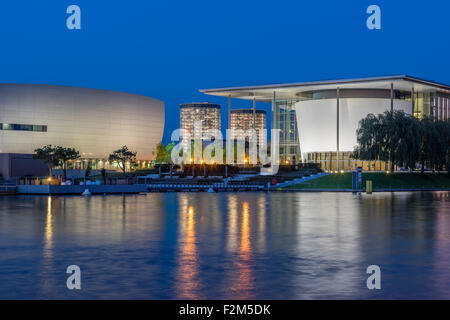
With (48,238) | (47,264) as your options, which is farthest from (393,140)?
(47,264)

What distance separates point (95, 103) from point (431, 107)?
230ft

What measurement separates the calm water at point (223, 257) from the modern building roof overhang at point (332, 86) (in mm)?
63221

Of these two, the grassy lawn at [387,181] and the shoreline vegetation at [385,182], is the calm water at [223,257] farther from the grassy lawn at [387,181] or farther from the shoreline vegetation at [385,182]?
the grassy lawn at [387,181]

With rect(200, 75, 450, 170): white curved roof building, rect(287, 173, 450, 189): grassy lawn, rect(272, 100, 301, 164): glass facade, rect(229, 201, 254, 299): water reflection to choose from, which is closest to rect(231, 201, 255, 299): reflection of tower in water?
rect(229, 201, 254, 299): water reflection

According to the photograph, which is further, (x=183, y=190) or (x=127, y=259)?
(x=183, y=190)

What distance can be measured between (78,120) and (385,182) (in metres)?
78.5

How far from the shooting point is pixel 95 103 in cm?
12875

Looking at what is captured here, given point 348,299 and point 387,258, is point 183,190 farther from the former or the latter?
point 348,299

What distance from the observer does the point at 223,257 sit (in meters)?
13.6

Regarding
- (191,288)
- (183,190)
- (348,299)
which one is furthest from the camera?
(183,190)

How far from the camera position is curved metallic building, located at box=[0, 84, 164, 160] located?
116 meters

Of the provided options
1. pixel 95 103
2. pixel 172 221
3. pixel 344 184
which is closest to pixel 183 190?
pixel 344 184

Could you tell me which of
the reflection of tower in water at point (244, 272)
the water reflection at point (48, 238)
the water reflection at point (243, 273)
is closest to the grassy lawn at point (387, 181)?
the water reflection at point (48, 238)

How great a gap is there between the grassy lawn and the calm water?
41.1 metres
